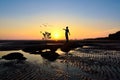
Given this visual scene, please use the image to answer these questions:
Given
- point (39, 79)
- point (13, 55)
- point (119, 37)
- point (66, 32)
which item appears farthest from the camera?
point (119, 37)

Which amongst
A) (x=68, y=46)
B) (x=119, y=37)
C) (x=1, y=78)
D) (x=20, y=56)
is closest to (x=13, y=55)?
(x=20, y=56)

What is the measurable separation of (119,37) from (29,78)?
11177 centimetres

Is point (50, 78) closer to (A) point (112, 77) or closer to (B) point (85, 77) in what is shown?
(B) point (85, 77)

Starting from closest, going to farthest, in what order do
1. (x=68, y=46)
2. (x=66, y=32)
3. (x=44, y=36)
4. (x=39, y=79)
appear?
(x=39, y=79)
(x=66, y=32)
(x=68, y=46)
(x=44, y=36)

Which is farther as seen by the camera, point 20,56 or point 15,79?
point 20,56

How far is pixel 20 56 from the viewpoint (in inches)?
1134

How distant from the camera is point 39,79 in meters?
14.7

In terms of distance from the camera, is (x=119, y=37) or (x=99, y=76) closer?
(x=99, y=76)

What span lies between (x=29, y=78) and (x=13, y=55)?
46.7 feet

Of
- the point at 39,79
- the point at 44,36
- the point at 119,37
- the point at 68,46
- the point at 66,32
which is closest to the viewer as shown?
the point at 39,79

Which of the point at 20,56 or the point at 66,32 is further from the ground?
the point at 66,32

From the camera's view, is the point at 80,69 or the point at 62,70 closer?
the point at 62,70

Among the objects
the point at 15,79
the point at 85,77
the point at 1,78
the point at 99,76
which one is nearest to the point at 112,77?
the point at 99,76

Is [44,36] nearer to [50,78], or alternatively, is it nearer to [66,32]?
[66,32]
